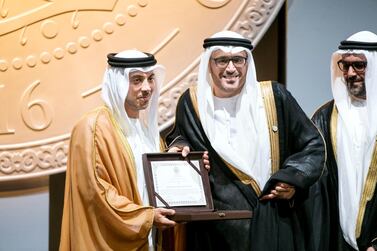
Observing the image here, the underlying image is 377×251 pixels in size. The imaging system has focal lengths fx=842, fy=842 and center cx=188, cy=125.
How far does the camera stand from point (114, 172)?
3.49m

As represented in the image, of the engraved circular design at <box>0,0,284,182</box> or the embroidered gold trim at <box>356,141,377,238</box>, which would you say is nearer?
the embroidered gold trim at <box>356,141,377,238</box>

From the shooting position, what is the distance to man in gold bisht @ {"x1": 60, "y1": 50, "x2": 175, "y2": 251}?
11.3 ft

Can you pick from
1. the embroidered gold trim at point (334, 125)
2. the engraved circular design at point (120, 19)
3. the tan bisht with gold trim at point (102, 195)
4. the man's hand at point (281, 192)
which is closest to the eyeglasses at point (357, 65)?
the embroidered gold trim at point (334, 125)

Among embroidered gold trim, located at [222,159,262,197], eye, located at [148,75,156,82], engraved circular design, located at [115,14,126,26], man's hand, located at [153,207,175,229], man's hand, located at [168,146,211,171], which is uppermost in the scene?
engraved circular design, located at [115,14,126,26]

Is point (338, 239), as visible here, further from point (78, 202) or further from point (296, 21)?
point (296, 21)

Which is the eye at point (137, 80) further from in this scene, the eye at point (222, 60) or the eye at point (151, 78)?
the eye at point (222, 60)

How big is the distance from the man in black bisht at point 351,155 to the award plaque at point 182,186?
538 mm

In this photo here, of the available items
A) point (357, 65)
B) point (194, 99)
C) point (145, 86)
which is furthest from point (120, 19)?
point (357, 65)

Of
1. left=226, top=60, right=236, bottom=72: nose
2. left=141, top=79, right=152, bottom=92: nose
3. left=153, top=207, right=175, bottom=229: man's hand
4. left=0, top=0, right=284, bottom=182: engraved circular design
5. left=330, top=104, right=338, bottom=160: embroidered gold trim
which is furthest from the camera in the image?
left=0, top=0, right=284, bottom=182: engraved circular design

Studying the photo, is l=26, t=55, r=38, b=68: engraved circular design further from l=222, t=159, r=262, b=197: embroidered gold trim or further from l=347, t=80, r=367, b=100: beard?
l=347, t=80, r=367, b=100: beard

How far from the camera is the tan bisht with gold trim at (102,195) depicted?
3.43 metres

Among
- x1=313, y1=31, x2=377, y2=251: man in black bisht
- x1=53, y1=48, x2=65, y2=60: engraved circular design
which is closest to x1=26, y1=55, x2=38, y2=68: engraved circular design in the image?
x1=53, y1=48, x2=65, y2=60: engraved circular design

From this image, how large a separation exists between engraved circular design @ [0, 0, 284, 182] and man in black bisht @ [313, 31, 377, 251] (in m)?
0.88

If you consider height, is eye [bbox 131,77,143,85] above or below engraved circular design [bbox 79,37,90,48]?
below
